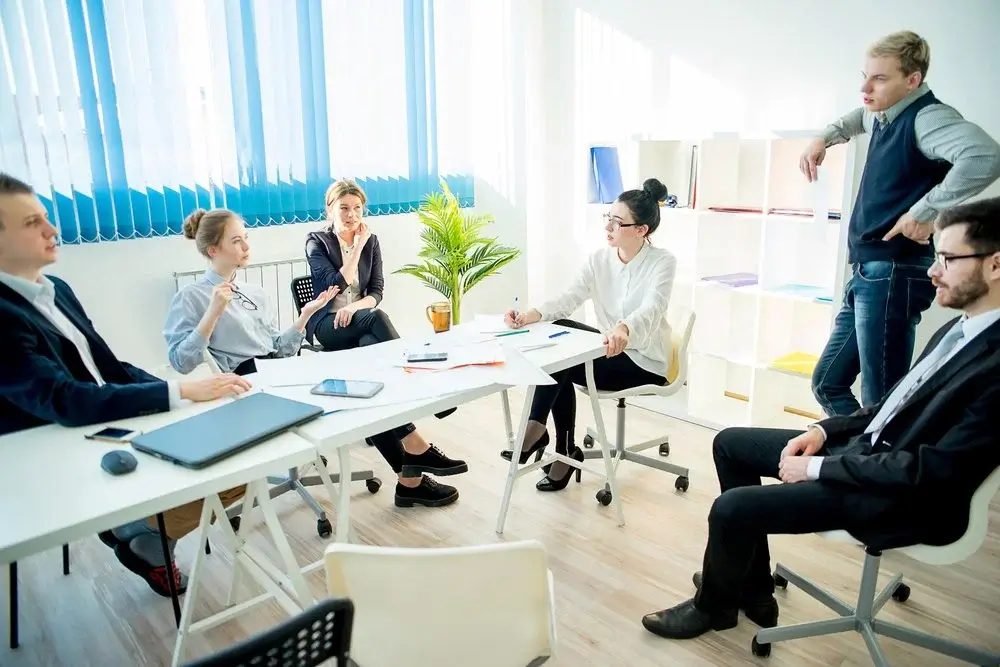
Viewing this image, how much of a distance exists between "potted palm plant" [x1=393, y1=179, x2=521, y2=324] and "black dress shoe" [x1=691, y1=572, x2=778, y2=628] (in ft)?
8.48

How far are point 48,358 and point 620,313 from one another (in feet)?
7.34

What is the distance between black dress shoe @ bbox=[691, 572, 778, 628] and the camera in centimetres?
228

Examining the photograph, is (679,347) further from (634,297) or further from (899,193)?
(899,193)

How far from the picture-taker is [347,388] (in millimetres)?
2160

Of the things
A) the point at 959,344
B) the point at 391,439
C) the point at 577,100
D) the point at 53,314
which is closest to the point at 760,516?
the point at 959,344

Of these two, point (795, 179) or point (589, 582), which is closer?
point (589, 582)

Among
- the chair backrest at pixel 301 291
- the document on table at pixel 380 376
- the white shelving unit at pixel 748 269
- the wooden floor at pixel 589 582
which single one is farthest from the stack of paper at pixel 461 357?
the white shelving unit at pixel 748 269

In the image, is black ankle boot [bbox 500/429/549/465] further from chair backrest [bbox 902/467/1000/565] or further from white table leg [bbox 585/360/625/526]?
chair backrest [bbox 902/467/1000/565]

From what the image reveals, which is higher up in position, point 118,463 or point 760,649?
point 118,463

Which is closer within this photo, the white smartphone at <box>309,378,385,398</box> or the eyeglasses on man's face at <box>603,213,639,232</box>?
the white smartphone at <box>309,378,385,398</box>

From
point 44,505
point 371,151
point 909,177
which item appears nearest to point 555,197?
point 371,151

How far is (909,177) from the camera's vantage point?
8.71ft

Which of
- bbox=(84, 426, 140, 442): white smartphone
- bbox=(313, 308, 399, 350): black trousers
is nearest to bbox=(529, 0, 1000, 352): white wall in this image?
bbox=(313, 308, 399, 350): black trousers

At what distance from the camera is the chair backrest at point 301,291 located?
3.65 meters
